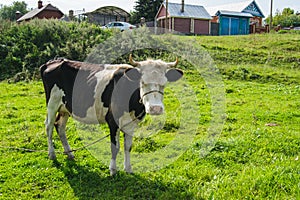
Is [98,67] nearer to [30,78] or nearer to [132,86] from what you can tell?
[132,86]

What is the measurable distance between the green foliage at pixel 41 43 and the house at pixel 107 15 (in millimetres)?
22560

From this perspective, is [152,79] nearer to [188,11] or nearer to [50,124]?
[50,124]

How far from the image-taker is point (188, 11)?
39.1 metres

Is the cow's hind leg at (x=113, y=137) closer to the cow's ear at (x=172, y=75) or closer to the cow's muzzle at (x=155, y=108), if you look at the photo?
the cow's muzzle at (x=155, y=108)

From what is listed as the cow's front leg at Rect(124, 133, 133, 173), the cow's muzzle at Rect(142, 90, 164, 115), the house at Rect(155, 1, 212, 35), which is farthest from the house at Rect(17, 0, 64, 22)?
the cow's muzzle at Rect(142, 90, 164, 115)

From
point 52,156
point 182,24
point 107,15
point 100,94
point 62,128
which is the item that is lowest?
point 52,156

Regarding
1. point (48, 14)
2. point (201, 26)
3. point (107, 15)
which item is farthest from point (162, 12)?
point (48, 14)

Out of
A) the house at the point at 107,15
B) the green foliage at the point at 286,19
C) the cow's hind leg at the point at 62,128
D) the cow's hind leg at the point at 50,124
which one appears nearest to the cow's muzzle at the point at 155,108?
the cow's hind leg at the point at 50,124

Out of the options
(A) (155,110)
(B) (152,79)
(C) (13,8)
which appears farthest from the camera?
(C) (13,8)

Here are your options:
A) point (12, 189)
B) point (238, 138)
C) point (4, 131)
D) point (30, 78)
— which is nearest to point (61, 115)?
point (12, 189)

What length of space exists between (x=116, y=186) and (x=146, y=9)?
43302mm

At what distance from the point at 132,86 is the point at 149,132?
2369mm

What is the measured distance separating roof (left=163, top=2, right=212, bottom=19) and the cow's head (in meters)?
33.9

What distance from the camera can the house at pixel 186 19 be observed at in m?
37.5
